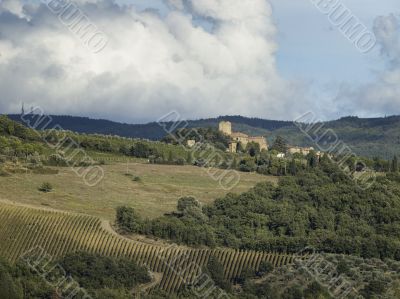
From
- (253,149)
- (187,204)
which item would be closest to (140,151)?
(253,149)

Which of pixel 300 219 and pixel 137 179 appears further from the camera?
pixel 137 179

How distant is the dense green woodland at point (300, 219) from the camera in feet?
214

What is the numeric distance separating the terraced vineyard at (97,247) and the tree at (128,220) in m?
1.77

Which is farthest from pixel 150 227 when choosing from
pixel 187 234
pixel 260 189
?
pixel 260 189

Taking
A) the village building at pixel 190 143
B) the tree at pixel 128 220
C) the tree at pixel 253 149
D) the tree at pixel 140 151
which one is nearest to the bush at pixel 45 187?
the tree at pixel 128 220

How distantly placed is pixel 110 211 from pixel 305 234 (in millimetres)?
17307

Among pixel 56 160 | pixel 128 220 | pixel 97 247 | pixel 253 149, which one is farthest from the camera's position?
pixel 253 149

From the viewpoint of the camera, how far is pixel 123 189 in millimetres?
92062

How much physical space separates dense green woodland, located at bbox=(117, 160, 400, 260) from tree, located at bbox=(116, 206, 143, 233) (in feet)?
0.32

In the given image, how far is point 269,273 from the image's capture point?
5606 centimetres

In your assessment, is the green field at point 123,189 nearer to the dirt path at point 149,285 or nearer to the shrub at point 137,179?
the shrub at point 137,179

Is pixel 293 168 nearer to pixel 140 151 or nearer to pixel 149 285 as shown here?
pixel 140 151

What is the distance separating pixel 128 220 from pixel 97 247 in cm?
671

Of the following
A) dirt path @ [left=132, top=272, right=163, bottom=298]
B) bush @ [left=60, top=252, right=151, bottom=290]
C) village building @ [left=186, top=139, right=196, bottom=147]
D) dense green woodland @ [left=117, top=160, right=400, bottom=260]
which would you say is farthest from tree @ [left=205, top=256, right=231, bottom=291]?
village building @ [left=186, top=139, right=196, bottom=147]
